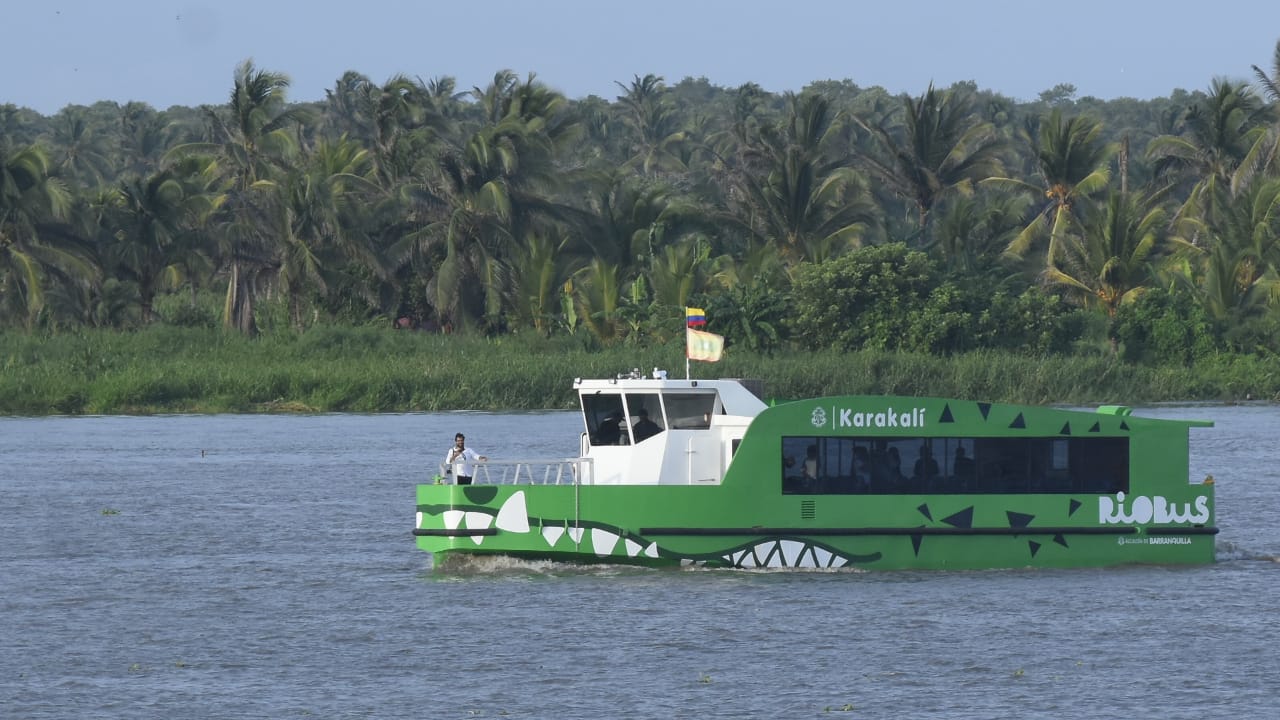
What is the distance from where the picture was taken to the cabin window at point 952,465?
23.9 metres

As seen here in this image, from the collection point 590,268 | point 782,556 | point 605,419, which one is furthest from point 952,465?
point 590,268

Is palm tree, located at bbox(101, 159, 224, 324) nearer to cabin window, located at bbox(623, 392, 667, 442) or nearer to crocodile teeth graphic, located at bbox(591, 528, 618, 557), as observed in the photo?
cabin window, located at bbox(623, 392, 667, 442)

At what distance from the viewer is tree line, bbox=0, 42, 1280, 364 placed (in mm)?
63125

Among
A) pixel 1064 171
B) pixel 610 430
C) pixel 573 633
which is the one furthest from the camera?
pixel 1064 171

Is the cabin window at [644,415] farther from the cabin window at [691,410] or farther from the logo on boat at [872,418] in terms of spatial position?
the logo on boat at [872,418]

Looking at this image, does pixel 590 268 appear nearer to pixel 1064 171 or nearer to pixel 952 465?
pixel 1064 171

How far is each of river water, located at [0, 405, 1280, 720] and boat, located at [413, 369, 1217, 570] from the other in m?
0.47

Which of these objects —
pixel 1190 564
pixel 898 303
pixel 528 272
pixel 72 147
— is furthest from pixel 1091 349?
pixel 72 147

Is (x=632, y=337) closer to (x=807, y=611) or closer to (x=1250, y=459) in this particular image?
(x=1250, y=459)

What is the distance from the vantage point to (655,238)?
229 feet

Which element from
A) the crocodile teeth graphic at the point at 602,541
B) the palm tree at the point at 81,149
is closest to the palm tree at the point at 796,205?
the crocodile teeth graphic at the point at 602,541

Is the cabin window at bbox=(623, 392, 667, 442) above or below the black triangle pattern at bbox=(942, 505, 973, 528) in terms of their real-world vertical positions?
above

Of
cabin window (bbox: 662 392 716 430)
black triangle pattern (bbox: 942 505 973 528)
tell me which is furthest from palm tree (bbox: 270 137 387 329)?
black triangle pattern (bbox: 942 505 973 528)

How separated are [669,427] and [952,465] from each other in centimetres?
390
